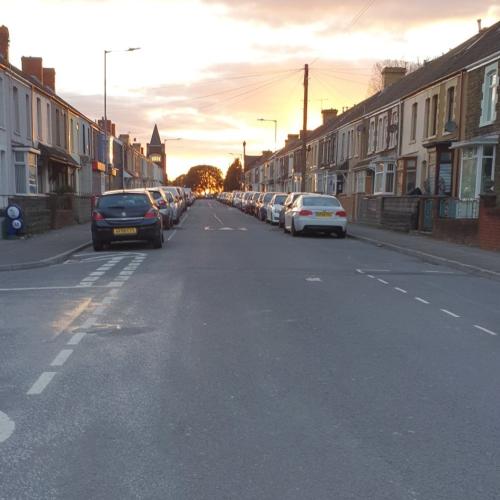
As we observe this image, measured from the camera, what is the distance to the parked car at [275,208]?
2904 cm

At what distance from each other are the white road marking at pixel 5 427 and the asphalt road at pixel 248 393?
0.20ft

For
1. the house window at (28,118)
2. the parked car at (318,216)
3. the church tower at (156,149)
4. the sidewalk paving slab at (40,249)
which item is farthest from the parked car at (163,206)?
the church tower at (156,149)

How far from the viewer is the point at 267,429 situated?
3.98 metres

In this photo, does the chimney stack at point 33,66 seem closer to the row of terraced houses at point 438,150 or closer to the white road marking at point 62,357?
the row of terraced houses at point 438,150

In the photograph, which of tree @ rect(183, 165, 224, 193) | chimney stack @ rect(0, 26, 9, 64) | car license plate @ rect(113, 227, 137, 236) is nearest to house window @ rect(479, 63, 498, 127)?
car license plate @ rect(113, 227, 137, 236)

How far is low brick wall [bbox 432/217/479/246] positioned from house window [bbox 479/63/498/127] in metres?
5.32

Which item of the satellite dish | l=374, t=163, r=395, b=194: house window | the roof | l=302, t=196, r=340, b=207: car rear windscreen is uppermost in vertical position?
the roof

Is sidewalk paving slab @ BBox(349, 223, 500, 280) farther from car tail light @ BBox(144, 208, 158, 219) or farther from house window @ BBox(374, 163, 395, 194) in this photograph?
house window @ BBox(374, 163, 395, 194)

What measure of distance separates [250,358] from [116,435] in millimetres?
1992

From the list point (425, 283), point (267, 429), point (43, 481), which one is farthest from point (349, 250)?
point (43, 481)

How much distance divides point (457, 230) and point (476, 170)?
5.22 m

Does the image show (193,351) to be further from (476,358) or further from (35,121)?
(35,121)

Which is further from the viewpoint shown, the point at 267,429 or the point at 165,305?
the point at 165,305

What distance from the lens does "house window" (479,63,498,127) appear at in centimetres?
2164
